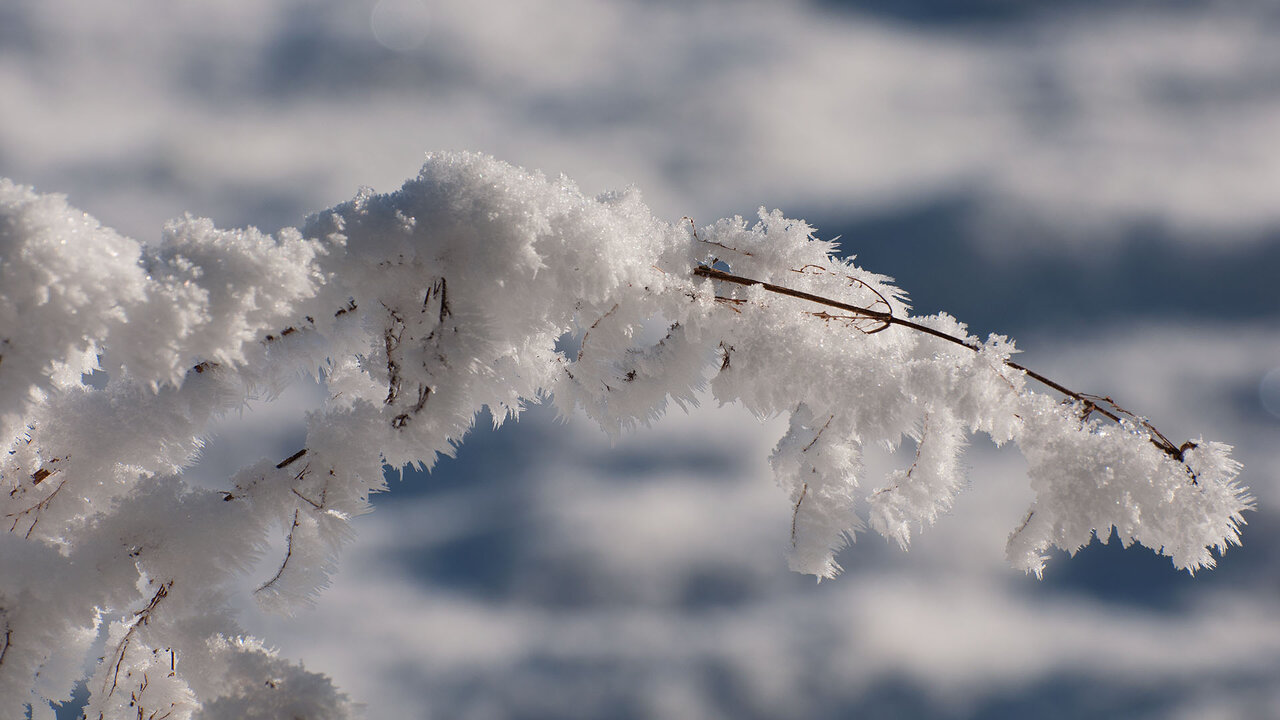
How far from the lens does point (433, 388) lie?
2.98ft

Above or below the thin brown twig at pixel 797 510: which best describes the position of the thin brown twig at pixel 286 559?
below

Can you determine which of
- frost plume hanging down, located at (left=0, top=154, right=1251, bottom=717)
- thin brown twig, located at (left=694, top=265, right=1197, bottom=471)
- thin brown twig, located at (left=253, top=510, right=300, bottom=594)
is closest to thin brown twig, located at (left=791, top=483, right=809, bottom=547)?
frost plume hanging down, located at (left=0, top=154, right=1251, bottom=717)

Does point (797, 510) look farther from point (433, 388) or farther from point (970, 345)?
point (433, 388)

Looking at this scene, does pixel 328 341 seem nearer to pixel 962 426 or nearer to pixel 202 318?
pixel 202 318

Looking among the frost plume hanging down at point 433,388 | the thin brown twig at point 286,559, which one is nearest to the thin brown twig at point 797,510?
the frost plume hanging down at point 433,388

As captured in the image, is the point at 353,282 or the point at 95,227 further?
the point at 353,282

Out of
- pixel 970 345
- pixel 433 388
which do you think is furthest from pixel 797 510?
pixel 433 388

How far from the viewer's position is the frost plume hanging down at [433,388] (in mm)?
786

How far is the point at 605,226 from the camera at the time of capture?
3.08 feet

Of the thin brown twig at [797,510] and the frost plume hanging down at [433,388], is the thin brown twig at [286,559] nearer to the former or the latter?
the frost plume hanging down at [433,388]

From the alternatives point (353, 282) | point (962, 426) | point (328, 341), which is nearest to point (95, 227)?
point (353, 282)

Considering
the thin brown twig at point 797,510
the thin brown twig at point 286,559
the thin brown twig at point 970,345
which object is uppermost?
the thin brown twig at point 970,345

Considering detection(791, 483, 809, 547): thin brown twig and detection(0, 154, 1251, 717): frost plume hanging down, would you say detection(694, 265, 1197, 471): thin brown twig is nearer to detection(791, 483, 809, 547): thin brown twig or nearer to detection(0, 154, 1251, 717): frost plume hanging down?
detection(0, 154, 1251, 717): frost plume hanging down

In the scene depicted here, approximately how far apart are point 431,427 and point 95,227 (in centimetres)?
41
